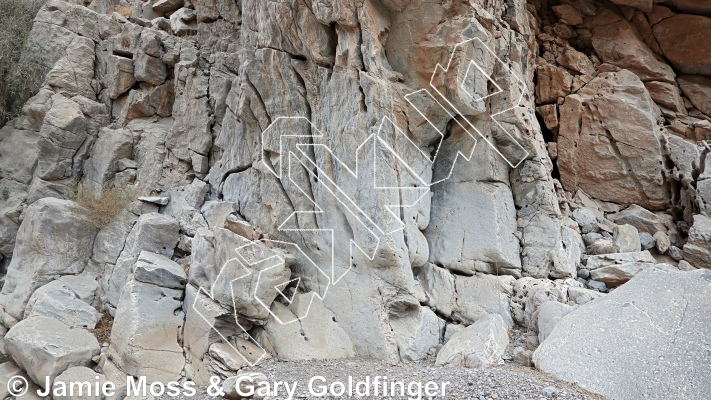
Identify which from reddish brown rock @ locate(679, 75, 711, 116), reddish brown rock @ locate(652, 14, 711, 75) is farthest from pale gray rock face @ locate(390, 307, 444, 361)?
reddish brown rock @ locate(652, 14, 711, 75)

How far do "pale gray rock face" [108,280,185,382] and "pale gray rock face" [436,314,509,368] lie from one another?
4.08 m

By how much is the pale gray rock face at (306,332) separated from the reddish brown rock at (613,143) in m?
5.82

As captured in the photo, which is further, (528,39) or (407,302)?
(528,39)

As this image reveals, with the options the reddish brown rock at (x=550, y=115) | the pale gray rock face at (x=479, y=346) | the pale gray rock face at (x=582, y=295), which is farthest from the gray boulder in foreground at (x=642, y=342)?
the reddish brown rock at (x=550, y=115)

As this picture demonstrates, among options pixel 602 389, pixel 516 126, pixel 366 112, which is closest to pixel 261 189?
pixel 366 112

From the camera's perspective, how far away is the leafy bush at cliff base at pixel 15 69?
34.2 ft

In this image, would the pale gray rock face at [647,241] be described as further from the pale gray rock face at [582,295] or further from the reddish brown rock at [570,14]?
the reddish brown rock at [570,14]

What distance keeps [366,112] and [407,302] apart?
3094 millimetres

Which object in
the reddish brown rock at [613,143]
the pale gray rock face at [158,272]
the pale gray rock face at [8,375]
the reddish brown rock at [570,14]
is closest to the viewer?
the pale gray rock face at [8,375]

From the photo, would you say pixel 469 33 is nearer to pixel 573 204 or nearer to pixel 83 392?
pixel 573 204

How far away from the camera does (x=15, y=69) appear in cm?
1041

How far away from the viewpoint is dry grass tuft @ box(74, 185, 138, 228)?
8.77m

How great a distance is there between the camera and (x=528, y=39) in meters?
8.95
